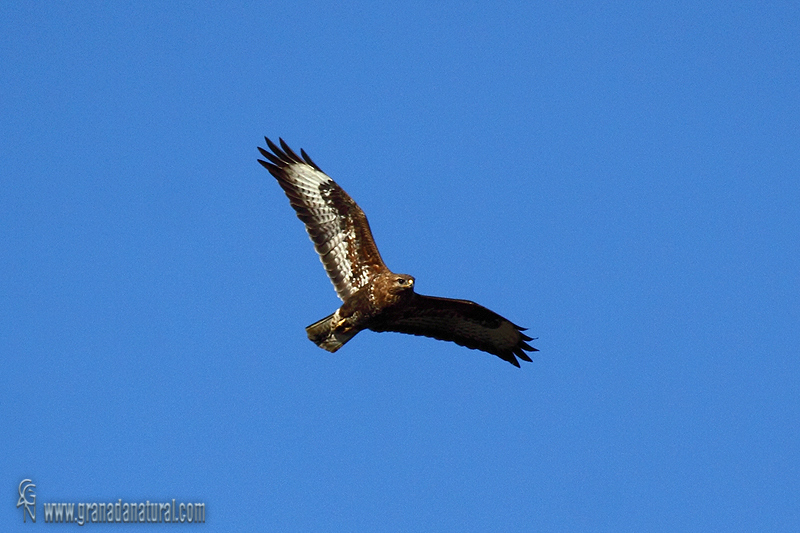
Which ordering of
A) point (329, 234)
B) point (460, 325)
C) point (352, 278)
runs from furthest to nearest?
point (460, 325) → point (329, 234) → point (352, 278)

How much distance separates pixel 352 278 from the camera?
13.1 metres

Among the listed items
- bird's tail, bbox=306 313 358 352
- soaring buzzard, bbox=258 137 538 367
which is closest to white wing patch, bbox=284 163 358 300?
soaring buzzard, bbox=258 137 538 367

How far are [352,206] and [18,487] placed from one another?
22.2ft

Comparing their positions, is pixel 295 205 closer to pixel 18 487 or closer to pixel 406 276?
pixel 406 276

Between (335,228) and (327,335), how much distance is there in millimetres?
1591

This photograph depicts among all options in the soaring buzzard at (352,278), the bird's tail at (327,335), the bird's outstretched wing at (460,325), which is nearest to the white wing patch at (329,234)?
the soaring buzzard at (352,278)

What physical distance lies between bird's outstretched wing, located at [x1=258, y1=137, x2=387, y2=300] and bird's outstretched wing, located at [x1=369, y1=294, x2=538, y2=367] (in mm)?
776

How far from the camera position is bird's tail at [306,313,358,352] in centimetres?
1304

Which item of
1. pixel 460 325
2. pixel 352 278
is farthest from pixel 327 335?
pixel 460 325

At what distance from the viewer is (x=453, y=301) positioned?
13125 mm

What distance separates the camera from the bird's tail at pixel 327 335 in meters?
13.0

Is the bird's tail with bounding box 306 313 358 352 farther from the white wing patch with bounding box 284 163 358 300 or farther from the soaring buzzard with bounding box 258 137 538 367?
the white wing patch with bounding box 284 163 358 300

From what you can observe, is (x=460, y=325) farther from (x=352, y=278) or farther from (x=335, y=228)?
(x=335, y=228)

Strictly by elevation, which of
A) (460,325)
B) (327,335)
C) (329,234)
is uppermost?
(329,234)
